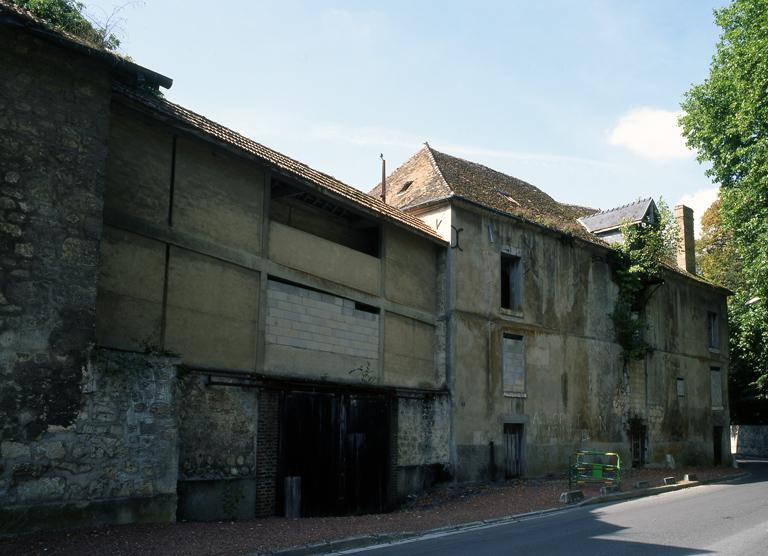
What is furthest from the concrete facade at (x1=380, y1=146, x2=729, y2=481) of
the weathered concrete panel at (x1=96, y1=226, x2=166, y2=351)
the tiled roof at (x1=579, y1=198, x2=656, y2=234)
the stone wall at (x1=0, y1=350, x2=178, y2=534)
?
the stone wall at (x1=0, y1=350, x2=178, y2=534)

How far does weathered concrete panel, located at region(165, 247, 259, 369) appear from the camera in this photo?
1257cm

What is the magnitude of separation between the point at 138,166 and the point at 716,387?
2689cm

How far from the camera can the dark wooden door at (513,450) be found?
19811mm

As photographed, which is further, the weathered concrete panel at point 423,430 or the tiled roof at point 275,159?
the weathered concrete panel at point 423,430

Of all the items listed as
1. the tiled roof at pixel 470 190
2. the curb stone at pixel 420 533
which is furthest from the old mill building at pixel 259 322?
the curb stone at pixel 420 533

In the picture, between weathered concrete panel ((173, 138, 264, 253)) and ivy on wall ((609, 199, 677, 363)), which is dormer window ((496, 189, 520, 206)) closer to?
ivy on wall ((609, 199, 677, 363))

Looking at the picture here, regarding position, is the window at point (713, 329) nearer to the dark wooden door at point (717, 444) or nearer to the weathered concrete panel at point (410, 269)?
the dark wooden door at point (717, 444)

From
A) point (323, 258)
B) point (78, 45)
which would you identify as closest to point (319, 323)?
point (323, 258)

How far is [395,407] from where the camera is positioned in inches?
670

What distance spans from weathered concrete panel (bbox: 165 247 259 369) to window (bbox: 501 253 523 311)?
30.8 feet

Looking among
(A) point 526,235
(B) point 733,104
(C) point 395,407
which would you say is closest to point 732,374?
(B) point 733,104

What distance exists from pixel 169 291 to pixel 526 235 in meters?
12.2

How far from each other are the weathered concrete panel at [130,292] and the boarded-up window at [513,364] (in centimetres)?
1101

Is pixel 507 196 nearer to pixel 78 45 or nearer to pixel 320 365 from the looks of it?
pixel 320 365
